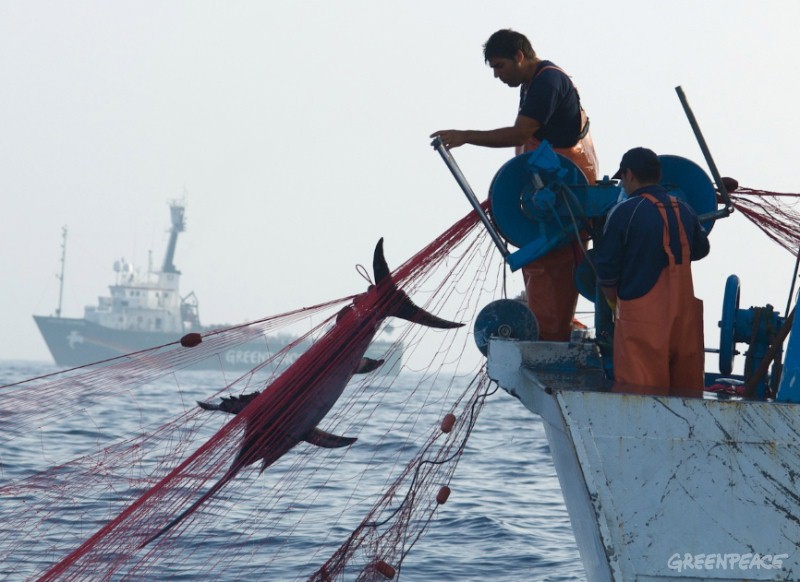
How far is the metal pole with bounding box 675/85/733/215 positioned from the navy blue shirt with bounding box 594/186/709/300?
74 centimetres

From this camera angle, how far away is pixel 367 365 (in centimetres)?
570

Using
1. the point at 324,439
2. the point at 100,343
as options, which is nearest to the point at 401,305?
the point at 324,439

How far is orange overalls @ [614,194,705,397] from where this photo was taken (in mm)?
4258

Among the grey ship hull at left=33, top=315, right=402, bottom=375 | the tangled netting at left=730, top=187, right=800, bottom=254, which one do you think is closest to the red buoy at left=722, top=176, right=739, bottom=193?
the tangled netting at left=730, top=187, right=800, bottom=254

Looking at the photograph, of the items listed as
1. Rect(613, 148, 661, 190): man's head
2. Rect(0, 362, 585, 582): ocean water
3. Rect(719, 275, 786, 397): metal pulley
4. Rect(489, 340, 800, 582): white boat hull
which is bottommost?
Rect(0, 362, 585, 582): ocean water

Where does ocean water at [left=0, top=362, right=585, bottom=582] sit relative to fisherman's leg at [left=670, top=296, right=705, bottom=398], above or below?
below

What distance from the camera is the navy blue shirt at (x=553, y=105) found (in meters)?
5.36

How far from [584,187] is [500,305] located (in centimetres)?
71

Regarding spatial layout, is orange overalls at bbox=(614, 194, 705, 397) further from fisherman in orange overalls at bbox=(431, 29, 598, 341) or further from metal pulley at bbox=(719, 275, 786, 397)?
fisherman in orange overalls at bbox=(431, 29, 598, 341)

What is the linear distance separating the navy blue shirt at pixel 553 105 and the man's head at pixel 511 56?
0.08m

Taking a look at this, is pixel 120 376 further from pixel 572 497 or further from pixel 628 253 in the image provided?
pixel 628 253

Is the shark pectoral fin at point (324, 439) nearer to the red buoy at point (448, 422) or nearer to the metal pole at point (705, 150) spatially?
the red buoy at point (448, 422)

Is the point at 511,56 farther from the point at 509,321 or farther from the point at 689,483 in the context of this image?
the point at 689,483

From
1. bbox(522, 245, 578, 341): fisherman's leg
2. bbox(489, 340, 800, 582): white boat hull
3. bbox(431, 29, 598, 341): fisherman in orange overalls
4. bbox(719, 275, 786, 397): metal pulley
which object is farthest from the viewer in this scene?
bbox(522, 245, 578, 341): fisherman's leg
